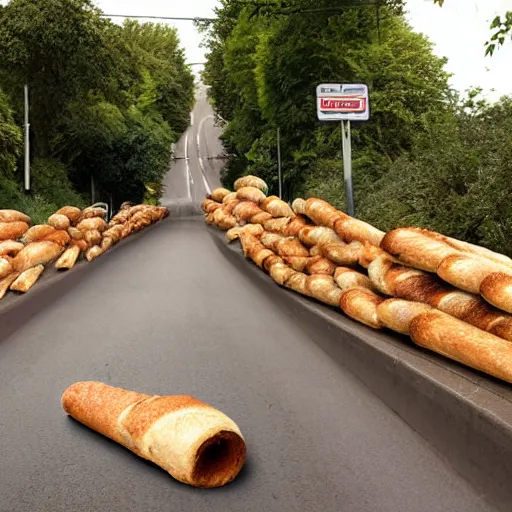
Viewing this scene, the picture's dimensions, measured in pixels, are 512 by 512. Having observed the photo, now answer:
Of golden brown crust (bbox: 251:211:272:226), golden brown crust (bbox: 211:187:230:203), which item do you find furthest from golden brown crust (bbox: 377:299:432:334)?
golden brown crust (bbox: 211:187:230:203)

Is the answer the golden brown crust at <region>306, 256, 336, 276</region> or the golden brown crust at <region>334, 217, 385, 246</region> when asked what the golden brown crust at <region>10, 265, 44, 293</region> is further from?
the golden brown crust at <region>334, 217, 385, 246</region>

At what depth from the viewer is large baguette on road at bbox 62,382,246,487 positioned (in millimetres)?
2475

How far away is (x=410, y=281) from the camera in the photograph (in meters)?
3.95

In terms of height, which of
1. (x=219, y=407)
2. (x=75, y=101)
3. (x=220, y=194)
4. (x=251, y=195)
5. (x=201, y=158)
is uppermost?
(x=201, y=158)

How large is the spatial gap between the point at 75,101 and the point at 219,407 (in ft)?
109

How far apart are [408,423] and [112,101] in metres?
34.2

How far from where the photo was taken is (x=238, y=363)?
450cm

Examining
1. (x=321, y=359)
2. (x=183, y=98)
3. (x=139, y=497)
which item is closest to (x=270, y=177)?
(x=321, y=359)

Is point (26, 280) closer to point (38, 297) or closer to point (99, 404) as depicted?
point (38, 297)

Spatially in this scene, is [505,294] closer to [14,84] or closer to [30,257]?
[30,257]

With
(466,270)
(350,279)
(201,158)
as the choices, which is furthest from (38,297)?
(201,158)

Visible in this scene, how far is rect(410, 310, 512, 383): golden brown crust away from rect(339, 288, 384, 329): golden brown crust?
669mm

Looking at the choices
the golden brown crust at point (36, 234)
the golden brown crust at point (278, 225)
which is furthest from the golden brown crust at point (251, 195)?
the golden brown crust at point (36, 234)

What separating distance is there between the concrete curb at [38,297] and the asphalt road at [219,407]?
0.13 m
